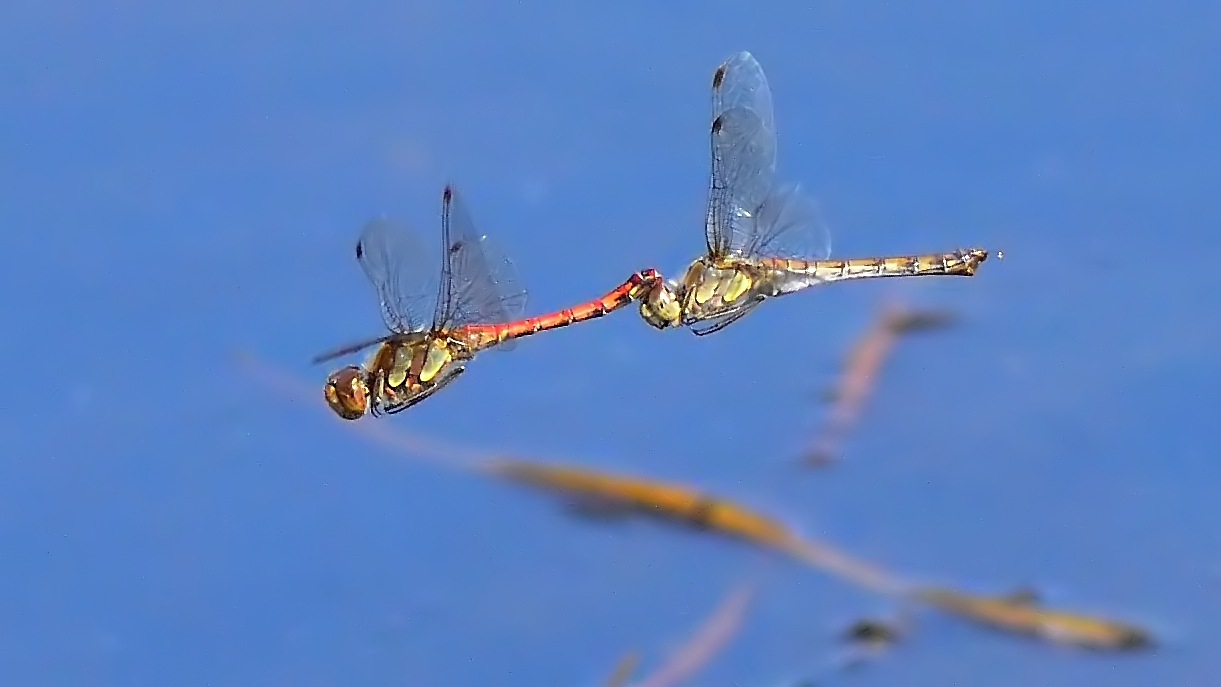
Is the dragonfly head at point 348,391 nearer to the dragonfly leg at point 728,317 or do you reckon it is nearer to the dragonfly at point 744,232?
the dragonfly at point 744,232

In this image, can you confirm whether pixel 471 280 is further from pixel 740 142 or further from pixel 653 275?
pixel 740 142

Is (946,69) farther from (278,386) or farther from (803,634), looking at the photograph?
(278,386)

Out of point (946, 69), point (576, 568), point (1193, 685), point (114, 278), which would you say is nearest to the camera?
point (1193, 685)

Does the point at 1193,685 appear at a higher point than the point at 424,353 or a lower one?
lower

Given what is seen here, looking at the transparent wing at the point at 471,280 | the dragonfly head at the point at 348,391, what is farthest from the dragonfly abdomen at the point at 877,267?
the dragonfly head at the point at 348,391

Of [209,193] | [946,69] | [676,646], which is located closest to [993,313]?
[946,69]

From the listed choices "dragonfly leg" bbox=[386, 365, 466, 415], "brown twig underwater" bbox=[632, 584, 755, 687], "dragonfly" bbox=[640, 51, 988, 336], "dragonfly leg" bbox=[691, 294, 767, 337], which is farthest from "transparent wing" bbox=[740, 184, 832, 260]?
"brown twig underwater" bbox=[632, 584, 755, 687]

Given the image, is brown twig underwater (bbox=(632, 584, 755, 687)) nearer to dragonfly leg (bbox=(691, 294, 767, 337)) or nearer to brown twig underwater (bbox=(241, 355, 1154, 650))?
brown twig underwater (bbox=(241, 355, 1154, 650))
